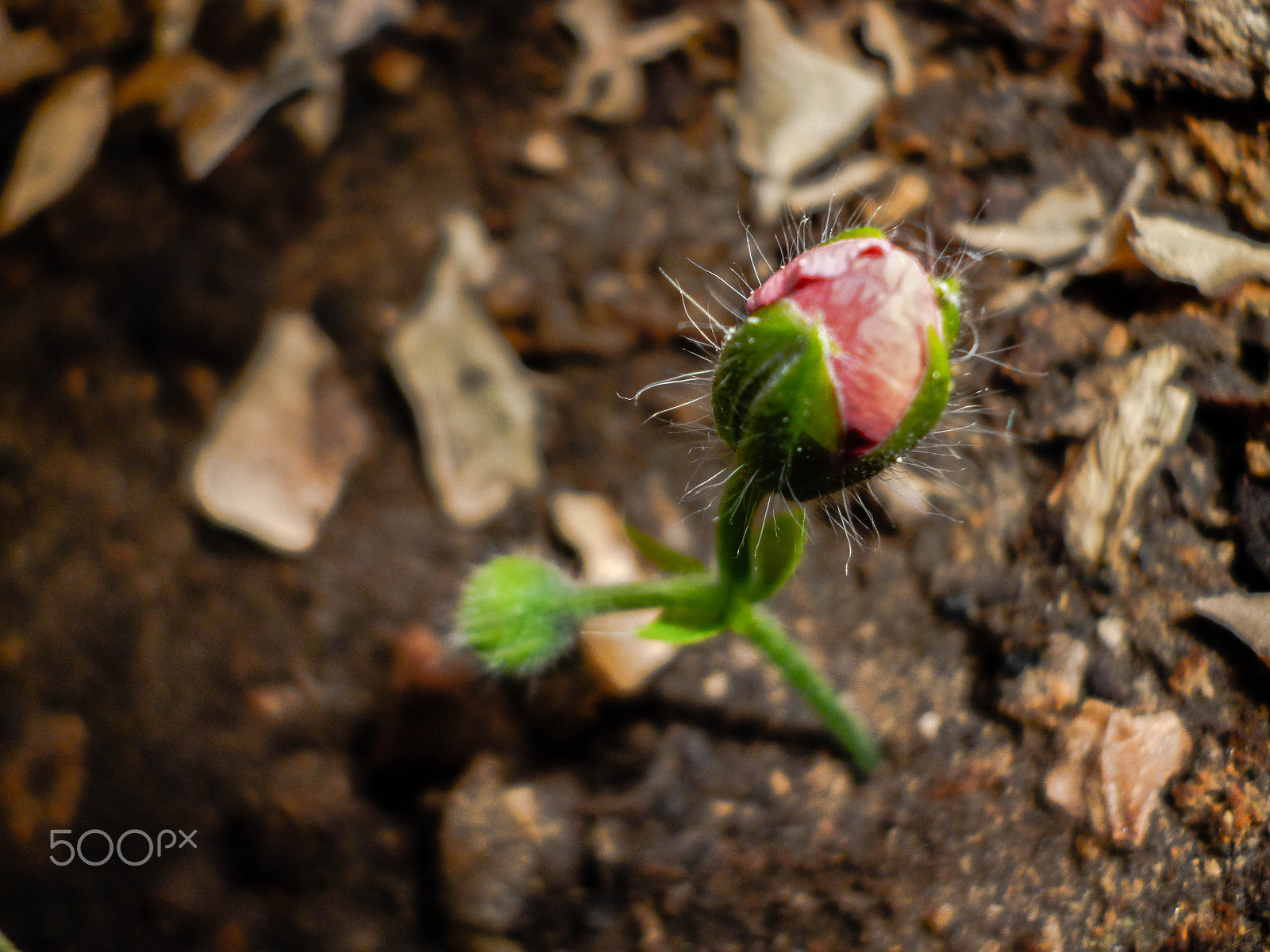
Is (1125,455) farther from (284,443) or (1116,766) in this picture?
(284,443)

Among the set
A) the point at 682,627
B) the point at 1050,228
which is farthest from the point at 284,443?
the point at 1050,228

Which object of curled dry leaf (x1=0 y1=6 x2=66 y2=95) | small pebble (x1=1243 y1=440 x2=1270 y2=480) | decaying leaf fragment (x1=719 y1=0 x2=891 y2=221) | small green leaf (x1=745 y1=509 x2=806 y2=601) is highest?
curled dry leaf (x1=0 y1=6 x2=66 y2=95)

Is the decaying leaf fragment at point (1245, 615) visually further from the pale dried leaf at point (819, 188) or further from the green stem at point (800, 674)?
the pale dried leaf at point (819, 188)

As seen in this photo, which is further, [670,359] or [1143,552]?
[670,359]

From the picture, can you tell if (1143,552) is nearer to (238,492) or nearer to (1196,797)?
(1196,797)

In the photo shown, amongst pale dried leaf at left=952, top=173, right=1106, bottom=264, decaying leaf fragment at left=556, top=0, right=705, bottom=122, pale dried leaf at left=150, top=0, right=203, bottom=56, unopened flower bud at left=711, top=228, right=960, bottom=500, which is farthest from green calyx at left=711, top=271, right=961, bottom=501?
pale dried leaf at left=150, top=0, right=203, bottom=56

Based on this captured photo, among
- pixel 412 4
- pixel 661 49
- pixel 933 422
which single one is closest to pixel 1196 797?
pixel 933 422

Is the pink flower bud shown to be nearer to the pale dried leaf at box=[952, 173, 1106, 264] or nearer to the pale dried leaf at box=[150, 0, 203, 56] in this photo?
the pale dried leaf at box=[952, 173, 1106, 264]
